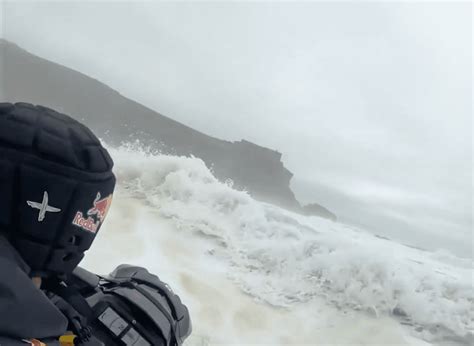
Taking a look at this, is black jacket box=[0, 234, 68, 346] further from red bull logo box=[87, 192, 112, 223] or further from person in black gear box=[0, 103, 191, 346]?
red bull logo box=[87, 192, 112, 223]

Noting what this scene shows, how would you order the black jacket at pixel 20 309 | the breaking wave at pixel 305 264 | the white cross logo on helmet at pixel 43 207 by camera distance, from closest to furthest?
the black jacket at pixel 20 309
the white cross logo on helmet at pixel 43 207
the breaking wave at pixel 305 264

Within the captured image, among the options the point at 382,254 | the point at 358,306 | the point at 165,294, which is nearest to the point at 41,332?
the point at 165,294

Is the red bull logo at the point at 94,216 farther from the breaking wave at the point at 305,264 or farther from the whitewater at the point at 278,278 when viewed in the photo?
the breaking wave at the point at 305,264

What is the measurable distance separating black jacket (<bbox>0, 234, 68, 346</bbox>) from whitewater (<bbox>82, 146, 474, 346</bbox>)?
2.11m

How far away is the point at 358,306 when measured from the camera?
3.47 m

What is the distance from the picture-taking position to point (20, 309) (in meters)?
0.63

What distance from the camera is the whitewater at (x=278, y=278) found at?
3.12 metres

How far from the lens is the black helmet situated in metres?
0.71

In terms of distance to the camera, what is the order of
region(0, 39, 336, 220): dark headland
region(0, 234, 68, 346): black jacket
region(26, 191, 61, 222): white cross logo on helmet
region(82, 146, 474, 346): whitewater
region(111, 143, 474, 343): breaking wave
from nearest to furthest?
1. region(0, 234, 68, 346): black jacket
2. region(26, 191, 61, 222): white cross logo on helmet
3. region(82, 146, 474, 346): whitewater
4. region(111, 143, 474, 343): breaking wave
5. region(0, 39, 336, 220): dark headland

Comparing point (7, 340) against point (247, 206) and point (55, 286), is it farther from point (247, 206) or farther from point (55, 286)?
point (247, 206)

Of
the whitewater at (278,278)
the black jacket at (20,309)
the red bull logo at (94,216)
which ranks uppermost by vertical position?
the red bull logo at (94,216)

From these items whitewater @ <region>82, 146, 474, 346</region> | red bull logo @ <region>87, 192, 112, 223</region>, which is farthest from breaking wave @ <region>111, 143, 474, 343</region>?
red bull logo @ <region>87, 192, 112, 223</region>

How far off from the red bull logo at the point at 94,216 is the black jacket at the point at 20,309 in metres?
0.12

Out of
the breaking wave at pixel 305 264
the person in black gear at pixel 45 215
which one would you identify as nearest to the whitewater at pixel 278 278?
the breaking wave at pixel 305 264
